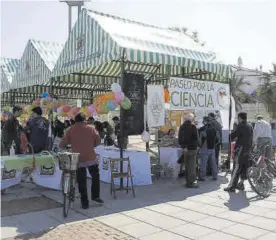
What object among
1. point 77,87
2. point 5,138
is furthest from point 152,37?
point 77,87

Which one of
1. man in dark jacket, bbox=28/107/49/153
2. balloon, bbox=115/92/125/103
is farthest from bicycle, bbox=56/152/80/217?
man in dark jacket, bbox=28/107/49/153

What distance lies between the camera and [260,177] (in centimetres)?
756

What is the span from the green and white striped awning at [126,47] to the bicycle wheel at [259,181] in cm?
326

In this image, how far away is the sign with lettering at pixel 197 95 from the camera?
9.45m

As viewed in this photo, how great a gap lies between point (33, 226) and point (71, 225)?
0.58 metres

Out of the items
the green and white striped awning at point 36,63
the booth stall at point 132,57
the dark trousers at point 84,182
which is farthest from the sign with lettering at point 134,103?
the green and white striped awning at point 36,63

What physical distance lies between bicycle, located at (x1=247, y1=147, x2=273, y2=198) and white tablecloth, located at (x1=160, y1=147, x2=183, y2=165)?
2.21 meters

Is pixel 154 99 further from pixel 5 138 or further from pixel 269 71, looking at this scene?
pixel 269 71

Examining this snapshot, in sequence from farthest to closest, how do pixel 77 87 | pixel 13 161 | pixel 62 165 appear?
pixel 77 87 < pixel 13 161 < pixel 62 165

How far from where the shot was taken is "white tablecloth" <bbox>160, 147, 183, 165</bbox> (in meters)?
9.53

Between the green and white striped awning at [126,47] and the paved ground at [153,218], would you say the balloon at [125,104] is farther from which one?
the paved ground at [153,218]

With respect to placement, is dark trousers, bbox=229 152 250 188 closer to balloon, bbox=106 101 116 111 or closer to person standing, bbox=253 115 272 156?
person standing, bbox=253 115 272 156

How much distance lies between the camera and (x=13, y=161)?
7273 mm

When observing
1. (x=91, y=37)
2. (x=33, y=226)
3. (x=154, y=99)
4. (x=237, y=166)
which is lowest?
(x=33, y=226)
